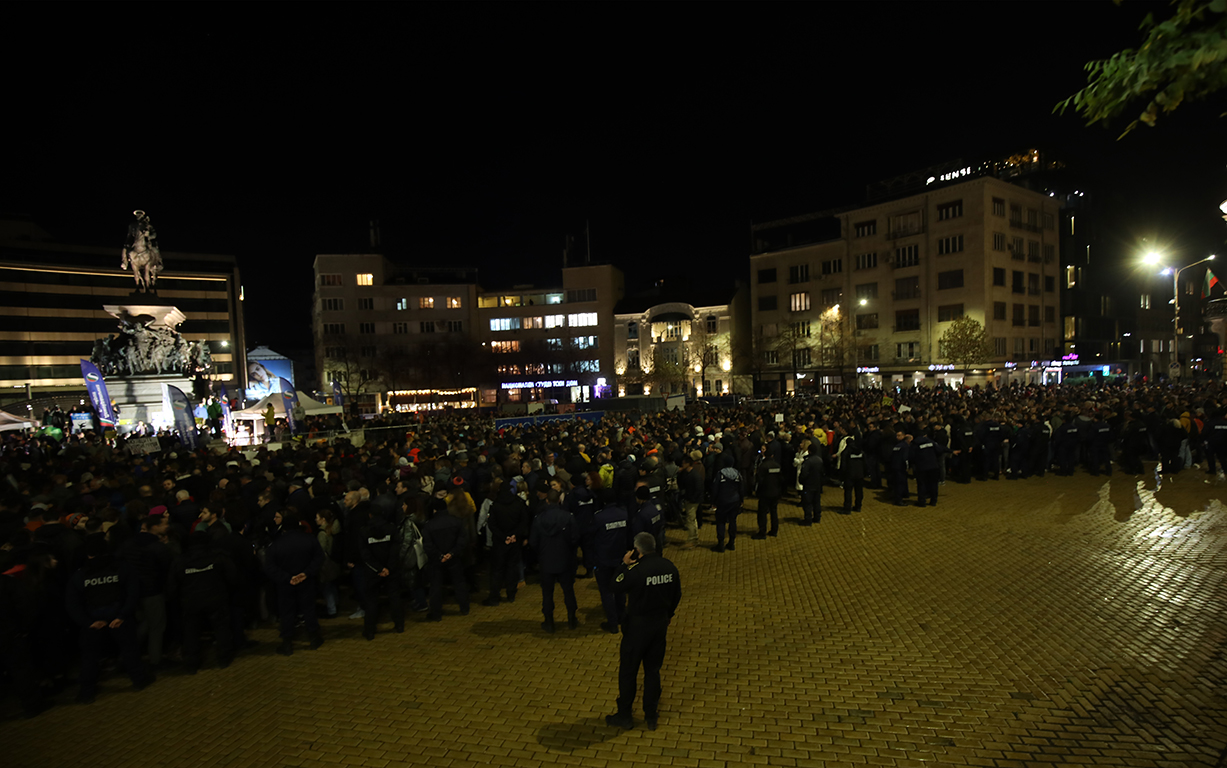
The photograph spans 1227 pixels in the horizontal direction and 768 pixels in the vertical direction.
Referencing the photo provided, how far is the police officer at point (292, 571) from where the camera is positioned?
6.62 metres

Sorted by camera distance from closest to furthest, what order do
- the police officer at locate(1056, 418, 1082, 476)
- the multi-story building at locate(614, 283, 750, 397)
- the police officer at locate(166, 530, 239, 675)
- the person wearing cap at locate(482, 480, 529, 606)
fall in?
the police officer at locate(166, 530, 239, 675)
the person wearing cap at locate(482, 480, 529, 606)
the police officer at locate(1056, 418, 1082, 476)
the multi-story building at locate(614, 283, 750, 397)

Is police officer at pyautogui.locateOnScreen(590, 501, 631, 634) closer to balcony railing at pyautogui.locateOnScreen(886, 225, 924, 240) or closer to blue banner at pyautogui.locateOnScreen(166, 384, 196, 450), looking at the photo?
blue banner at pyautogui.locateOnScreen(166, 384, 196, 450)

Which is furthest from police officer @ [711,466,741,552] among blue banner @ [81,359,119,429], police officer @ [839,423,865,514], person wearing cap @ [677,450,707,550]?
blue banner @ [81,359,119,429]

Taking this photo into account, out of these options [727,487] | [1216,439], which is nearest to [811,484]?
[727,487]

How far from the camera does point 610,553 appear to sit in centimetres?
690

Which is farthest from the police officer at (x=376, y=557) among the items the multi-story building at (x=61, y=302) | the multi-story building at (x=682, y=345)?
the multi-story building at (x=61, y=302)

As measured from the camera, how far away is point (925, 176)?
60.1 metres

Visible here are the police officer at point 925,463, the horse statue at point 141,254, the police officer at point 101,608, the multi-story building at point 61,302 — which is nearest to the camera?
the police officer at point 101,608

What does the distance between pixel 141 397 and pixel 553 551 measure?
30632 mm

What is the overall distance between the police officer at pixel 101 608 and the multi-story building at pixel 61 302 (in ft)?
212

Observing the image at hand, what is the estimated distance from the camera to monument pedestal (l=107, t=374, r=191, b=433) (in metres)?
27.5

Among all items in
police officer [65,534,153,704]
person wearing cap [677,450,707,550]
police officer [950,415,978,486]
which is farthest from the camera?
police officer [950,415,978,486]

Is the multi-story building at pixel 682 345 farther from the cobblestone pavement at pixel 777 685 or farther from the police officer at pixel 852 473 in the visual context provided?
the cobblestone pavement at pixel 777 685

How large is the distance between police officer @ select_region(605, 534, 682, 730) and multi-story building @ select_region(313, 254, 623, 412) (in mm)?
62243
